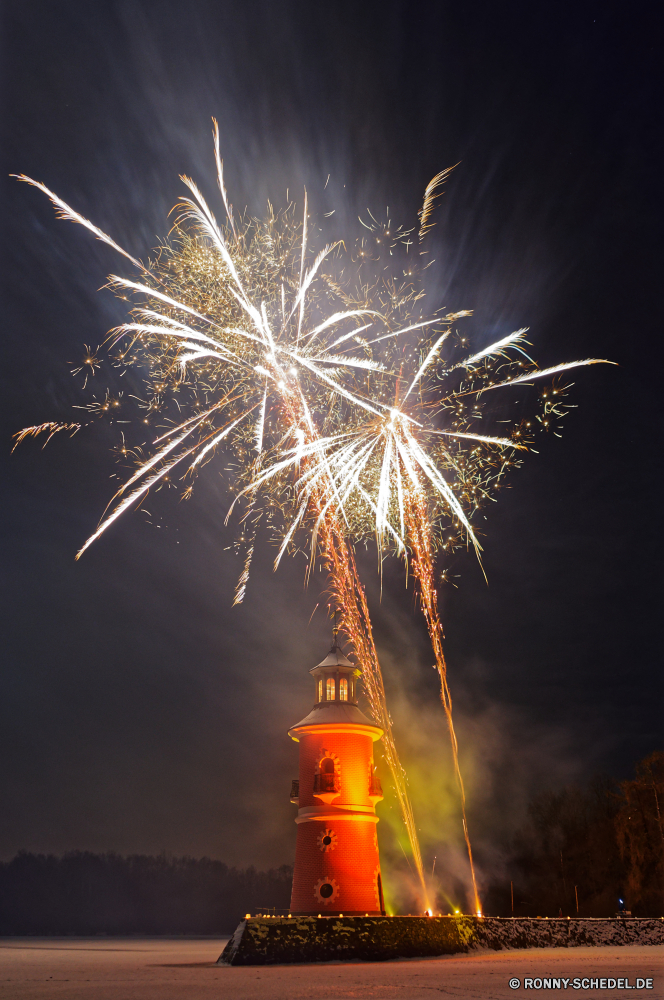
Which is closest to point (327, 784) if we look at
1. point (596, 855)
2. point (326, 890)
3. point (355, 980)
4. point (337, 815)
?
point (337, 815)

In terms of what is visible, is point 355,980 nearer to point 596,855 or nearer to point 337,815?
point 337,815

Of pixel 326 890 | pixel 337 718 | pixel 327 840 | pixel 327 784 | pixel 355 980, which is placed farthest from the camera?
pixel 337 718

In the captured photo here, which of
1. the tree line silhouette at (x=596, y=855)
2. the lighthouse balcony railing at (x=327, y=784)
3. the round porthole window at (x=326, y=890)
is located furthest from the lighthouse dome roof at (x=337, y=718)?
the tree line silhouette at (x=596, y=855)

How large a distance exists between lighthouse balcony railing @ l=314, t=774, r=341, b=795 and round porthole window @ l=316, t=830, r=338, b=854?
1.47 m

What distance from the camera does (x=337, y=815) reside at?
90.2ft

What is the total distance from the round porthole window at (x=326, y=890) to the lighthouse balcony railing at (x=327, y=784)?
10.0 ft

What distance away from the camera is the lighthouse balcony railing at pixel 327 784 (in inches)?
1091

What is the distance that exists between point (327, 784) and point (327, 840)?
2030 mm

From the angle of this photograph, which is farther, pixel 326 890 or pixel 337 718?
pixel 337 718

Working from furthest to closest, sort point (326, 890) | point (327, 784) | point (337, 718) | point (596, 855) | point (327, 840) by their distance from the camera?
point (596, 855) < point (337, 718) < point (327, 784) < point (327, 840) < point (326, 890)

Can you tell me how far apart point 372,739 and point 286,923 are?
11.8 metres

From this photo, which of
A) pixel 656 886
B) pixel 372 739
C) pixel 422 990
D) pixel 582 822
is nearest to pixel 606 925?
pixel 372 739

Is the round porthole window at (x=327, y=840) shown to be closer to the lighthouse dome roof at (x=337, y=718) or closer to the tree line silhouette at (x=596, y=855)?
the lighthouse dome roof at (x=337, y=718)

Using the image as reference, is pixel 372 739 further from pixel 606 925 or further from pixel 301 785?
pixel 606 925
